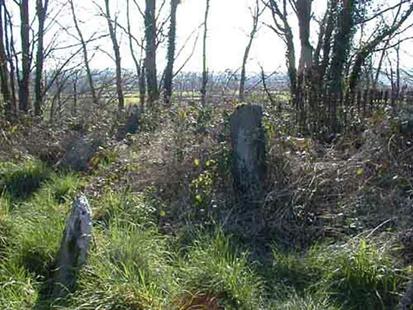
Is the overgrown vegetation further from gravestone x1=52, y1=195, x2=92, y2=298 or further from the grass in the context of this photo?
gravestone x1=52, y1=195, x2=92, y2=298

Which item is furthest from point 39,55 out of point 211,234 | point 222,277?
point 222,277

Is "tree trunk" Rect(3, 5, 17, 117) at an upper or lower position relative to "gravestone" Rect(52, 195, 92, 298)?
upper

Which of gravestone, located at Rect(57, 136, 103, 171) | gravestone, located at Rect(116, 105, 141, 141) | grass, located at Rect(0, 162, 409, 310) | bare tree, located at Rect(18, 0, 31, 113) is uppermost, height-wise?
bare tree, located at Rect(18, 0, 31, 113)

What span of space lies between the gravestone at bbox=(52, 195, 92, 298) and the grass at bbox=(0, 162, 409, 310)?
11cm

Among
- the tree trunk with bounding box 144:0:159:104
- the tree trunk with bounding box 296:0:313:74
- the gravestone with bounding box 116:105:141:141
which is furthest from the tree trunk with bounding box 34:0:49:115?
the tree trunk with bounding box 296:0:313:74

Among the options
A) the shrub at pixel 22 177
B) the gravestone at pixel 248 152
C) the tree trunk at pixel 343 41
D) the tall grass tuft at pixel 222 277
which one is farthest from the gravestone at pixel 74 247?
the tree trunk at pixel 343 41

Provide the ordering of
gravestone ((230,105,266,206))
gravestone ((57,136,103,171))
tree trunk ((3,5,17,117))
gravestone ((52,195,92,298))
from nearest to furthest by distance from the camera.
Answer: gravestone ((52,195,92,298))
gravestone ((230,105,266,206))
gravestone ((57,136,103,171))
tree trunk ((3,5,17,117))

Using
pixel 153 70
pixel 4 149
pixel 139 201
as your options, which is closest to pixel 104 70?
pixel 153 70

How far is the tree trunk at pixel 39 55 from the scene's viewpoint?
16.4m

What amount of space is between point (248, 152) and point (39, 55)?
12.2 metres

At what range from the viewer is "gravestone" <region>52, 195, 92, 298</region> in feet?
14.5

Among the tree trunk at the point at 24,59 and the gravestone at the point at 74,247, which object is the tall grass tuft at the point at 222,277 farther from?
the tree trunk at the point at 24,59

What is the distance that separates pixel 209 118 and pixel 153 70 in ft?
32.7

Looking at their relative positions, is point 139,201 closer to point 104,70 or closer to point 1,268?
point 1,268
